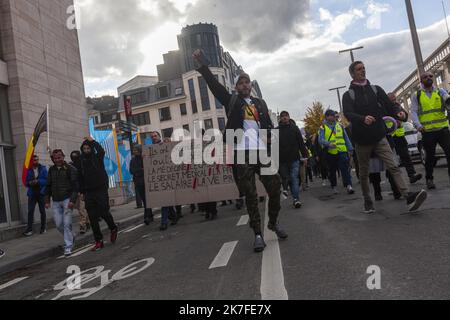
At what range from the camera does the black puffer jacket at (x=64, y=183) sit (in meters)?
7.91

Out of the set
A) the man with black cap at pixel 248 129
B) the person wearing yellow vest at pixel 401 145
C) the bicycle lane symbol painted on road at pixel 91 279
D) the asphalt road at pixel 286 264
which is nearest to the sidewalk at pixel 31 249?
the asphalt road at pixel 286 264

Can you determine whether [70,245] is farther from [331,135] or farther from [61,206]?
[331,135]

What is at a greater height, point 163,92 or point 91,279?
point 163,92

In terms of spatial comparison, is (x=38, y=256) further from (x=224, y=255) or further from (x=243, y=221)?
(x=224, y=255)

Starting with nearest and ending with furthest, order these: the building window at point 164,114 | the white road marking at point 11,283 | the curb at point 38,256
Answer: the white road marking at point 11,283 → the curb at point 38,256 → the building window at point 164,114

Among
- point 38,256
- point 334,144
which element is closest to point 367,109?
point 334,144

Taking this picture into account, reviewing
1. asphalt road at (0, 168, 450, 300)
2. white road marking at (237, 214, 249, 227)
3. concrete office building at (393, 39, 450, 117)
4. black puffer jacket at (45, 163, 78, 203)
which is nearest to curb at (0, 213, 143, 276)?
asphalt road at (0, 168, 450, 300)

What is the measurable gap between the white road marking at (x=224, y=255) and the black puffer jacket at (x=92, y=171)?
3140mm

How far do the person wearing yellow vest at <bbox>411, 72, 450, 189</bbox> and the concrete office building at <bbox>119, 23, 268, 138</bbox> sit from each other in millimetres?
51037

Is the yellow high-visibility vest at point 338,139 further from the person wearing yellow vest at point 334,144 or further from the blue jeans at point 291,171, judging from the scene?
the blue jeans at point 291,171

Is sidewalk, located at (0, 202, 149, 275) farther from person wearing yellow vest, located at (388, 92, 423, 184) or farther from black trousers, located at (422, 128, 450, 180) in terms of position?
Answer: black trousers, located at (422, 128, 450, 180)

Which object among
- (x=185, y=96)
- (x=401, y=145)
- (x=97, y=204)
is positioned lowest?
(x=97, y=204)

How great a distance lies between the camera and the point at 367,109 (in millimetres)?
6246

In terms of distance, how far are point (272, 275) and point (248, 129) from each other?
6.48ft
